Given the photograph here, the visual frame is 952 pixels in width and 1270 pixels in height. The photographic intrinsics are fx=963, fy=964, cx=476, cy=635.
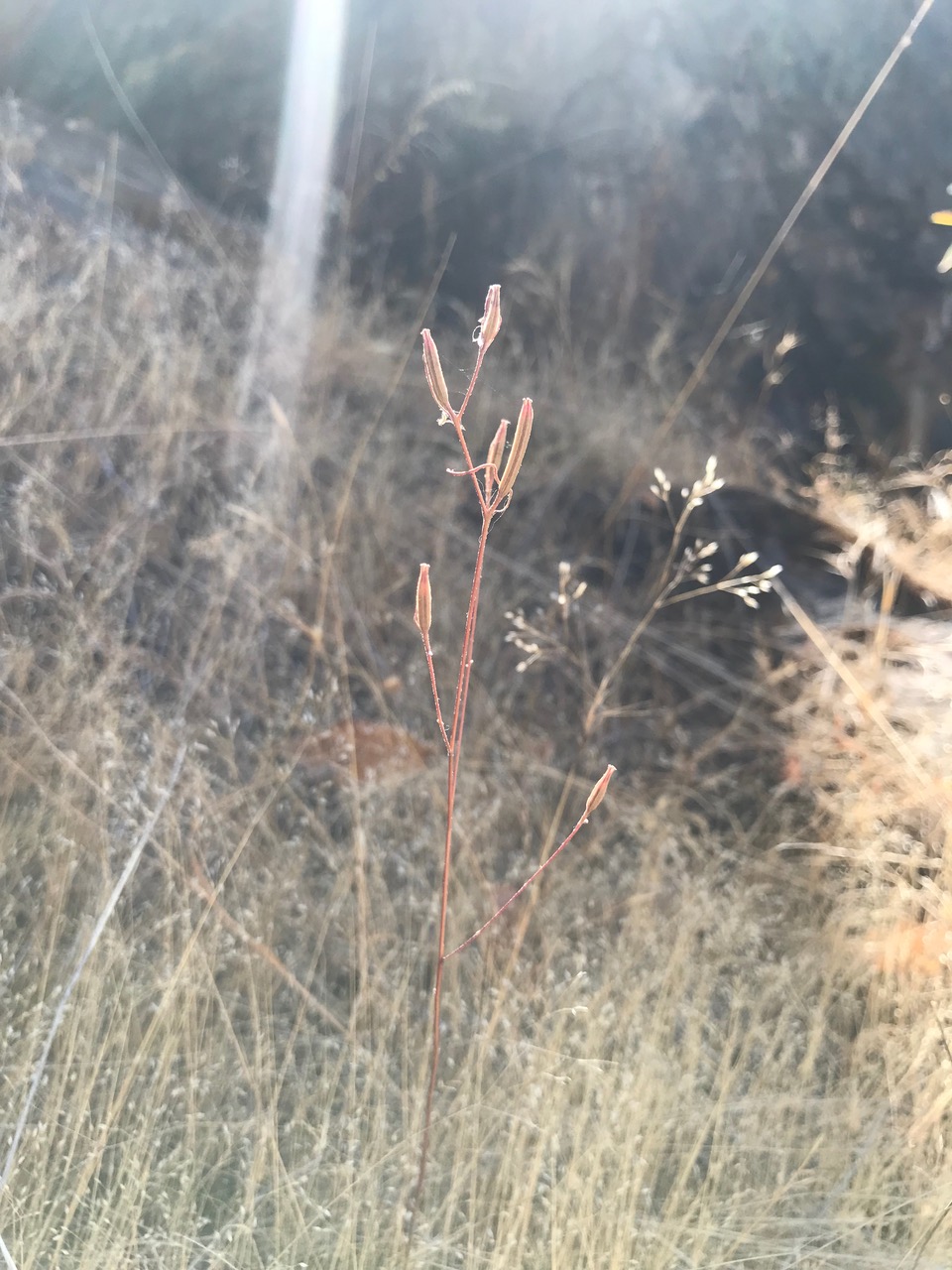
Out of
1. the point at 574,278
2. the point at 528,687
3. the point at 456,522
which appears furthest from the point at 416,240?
the point at 528,687

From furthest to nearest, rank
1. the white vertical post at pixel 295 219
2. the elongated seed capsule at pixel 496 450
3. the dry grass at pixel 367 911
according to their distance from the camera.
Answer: the white vertical post at pixel 295 219 < the dry grass at pixel 367 911 < the elongated seed capsule at pixel 496 450

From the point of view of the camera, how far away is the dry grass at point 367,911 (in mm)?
1189

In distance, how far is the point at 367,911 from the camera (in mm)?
1600

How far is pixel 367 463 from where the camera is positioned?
2627 mm

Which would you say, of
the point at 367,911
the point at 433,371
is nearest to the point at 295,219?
the point at 367,911

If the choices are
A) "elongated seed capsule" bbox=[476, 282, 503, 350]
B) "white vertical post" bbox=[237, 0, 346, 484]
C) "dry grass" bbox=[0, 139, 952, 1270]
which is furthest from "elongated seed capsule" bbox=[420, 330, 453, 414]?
"white vertical post" bbox=[237, 0, 346, 484]

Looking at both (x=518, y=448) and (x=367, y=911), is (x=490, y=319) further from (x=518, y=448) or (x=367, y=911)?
(x=367, y=911)

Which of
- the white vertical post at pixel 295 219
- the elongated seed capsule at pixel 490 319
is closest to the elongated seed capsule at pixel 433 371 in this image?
the elongated seed capsule at pixel 490 319

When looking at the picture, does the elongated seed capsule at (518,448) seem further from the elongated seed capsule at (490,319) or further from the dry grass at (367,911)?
the dry grass at (367,911)

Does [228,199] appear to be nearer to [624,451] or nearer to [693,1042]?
[624,451]

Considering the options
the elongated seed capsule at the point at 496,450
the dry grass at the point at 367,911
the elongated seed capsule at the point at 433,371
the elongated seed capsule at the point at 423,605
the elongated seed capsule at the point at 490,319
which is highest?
the elongated seed capsule at the point at 490,319

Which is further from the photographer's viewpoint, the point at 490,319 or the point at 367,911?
the point at 367,911

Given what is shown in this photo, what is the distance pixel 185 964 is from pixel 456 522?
4.92 feet

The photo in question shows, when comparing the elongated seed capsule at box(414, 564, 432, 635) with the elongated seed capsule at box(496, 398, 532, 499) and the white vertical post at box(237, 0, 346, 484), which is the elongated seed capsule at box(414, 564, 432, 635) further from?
the white vertical post at box(237, 0, 346, 484)
